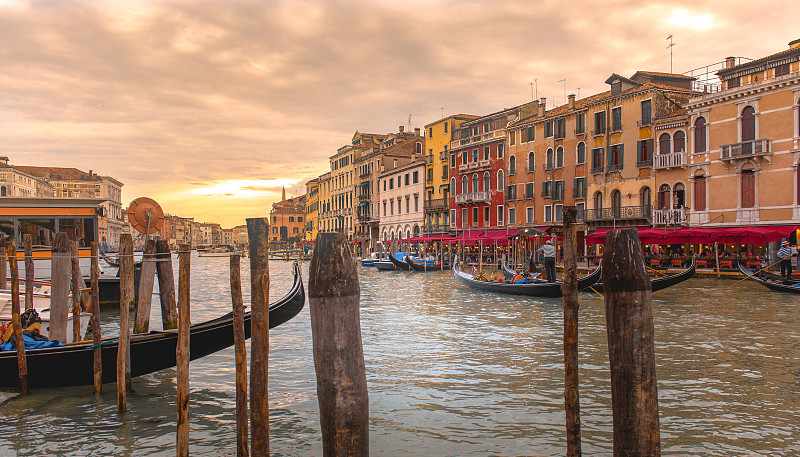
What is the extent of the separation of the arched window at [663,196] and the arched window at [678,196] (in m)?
0.30

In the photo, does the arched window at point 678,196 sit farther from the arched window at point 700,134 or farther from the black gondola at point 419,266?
the black gondola at point 419,266

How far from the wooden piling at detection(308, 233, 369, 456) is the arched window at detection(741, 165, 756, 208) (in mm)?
Answer: 21106

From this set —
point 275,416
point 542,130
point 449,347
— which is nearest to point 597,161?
point 542,130

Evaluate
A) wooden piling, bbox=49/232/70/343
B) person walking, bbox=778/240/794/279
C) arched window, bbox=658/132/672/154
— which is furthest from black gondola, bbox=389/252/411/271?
wooden piling, bbox=49/232/70/343

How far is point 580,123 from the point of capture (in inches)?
1071

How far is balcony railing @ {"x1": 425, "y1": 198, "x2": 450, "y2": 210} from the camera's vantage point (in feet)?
124

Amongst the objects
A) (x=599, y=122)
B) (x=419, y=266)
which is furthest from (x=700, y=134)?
(x=419, y=266)

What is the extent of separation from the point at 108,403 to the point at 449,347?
472 cm

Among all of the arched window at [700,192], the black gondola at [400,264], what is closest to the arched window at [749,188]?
the arched window at [700,192]

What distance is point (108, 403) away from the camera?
5816 mm

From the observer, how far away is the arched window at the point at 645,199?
78.6ft

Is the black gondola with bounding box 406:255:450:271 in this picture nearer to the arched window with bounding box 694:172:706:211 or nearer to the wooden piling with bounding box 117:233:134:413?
the arched window with bounding box 694:172:706:211

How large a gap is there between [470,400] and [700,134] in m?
20.0

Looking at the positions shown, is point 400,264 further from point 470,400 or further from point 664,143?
point 470,400
